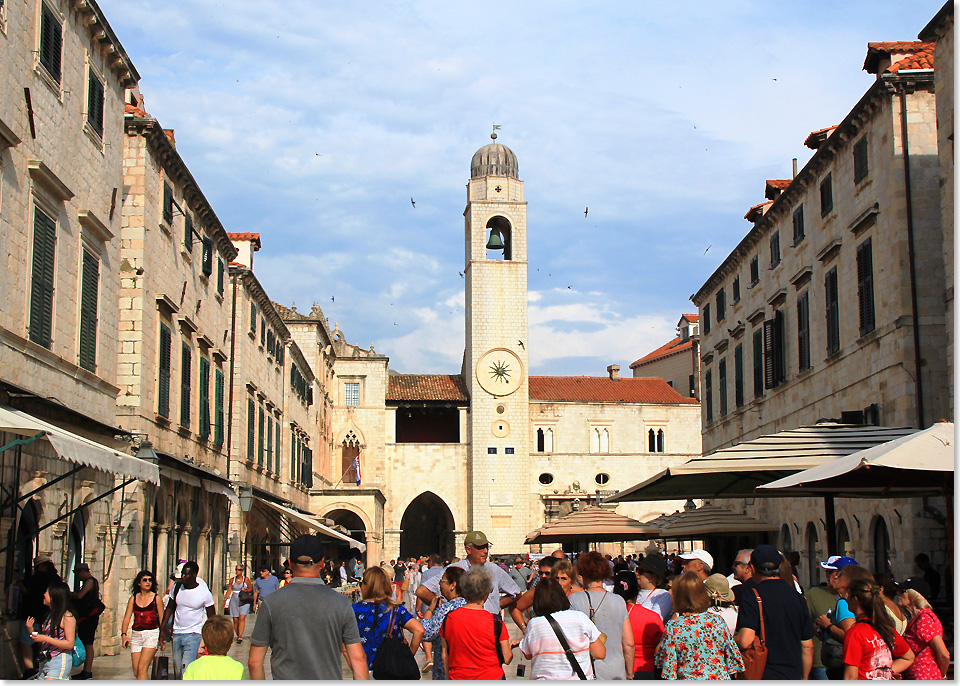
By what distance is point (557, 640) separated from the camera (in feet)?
22.8

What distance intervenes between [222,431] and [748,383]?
14.2 metres

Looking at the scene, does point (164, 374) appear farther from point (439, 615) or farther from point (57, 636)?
point (439, 615)

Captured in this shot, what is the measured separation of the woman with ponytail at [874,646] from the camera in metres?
7.35

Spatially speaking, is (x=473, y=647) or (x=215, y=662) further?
(x=473, y=647)

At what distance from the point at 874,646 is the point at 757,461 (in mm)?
5052

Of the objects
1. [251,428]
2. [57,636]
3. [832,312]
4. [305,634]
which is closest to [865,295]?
[832,312]

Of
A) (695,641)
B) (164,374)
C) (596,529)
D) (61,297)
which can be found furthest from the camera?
(596,529)

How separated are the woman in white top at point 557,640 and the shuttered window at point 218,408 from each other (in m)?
19.3

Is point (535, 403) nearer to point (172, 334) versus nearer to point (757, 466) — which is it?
point (172, 334)

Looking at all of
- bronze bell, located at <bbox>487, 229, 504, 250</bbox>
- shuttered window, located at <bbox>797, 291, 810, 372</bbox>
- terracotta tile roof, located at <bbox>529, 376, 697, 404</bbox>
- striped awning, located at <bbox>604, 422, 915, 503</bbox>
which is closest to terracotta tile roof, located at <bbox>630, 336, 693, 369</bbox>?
terracotta tile roof, located at <bbox>529, 376, 697, 404</bbox>

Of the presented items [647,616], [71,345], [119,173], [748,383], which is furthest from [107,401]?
[748,383]

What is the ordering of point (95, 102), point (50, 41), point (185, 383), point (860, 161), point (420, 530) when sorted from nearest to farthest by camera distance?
point (50, 41), point (95, 102), point (860, 161), point (185, 383), point (420, 530)

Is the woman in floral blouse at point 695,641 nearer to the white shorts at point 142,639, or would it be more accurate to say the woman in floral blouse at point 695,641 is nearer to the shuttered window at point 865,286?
the white shorts at point 142,639

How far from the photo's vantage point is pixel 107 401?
1681 centimetres
